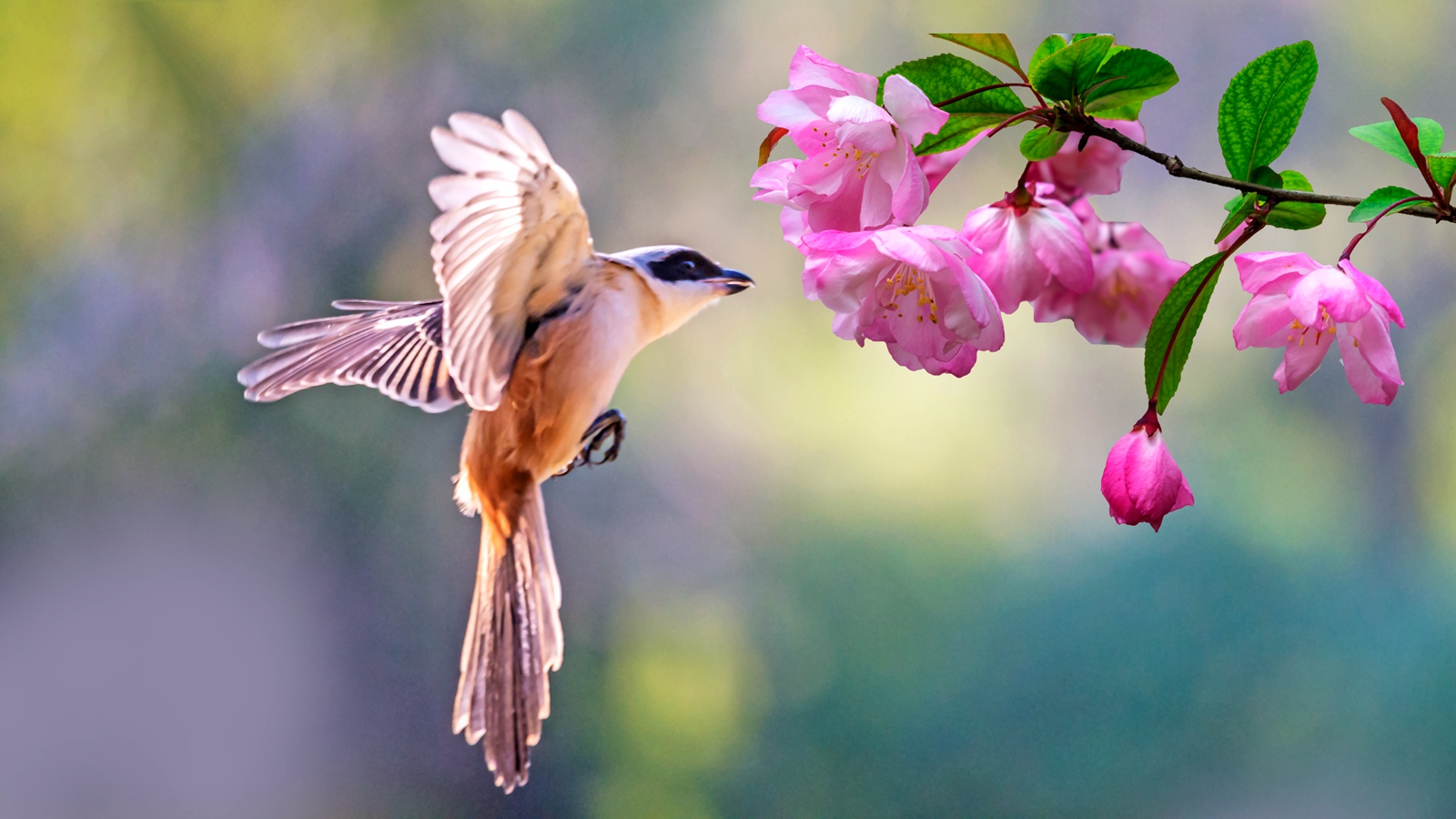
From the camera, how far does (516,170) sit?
15.2 inches

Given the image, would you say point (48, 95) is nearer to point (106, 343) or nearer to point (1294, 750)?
point (106, 343)

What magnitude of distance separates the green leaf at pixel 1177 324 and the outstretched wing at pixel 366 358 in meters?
0.34

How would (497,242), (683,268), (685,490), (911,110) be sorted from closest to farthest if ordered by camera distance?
(911,110)
(497,242)
(683,268)
(685,490)

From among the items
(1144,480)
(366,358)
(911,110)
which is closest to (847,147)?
(911,110)

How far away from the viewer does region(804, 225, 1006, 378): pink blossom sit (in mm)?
250

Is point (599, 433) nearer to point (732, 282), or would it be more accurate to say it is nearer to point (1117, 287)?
point (732, 282)

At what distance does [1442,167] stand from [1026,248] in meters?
0.11

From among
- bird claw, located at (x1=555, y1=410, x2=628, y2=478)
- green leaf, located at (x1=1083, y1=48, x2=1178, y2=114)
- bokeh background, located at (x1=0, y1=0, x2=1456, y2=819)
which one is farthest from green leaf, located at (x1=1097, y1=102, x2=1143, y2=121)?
bokeh background, located at (x1=0, y1=0, x2=1456, y2=819)

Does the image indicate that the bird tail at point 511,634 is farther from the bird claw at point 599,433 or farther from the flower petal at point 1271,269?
the flower petal at point 1271,269

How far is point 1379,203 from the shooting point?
264 millimetres

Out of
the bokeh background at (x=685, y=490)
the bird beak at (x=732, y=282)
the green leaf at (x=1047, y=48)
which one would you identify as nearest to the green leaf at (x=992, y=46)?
the green leaf at (x=1047, y=48)

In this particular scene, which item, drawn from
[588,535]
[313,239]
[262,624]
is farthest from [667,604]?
[313,239]

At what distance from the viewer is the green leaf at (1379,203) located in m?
0.26

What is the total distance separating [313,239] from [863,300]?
3.72ft
